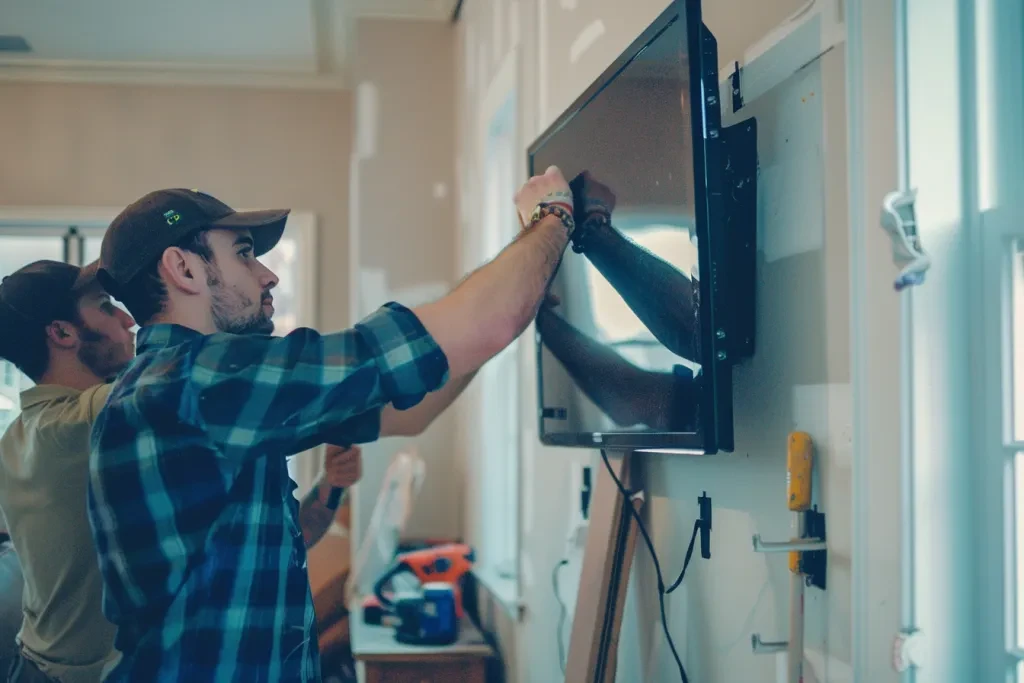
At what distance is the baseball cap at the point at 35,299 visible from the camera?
2088 millimetres

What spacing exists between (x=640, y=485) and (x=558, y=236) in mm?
623

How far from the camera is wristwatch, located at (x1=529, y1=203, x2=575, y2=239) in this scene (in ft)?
4.89

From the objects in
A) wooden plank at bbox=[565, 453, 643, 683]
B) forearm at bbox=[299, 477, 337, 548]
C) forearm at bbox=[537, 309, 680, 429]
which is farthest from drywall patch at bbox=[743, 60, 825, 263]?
forearm at bbox=[299, 477, 337, 548]

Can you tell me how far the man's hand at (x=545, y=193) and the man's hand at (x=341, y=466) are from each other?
29.7 inches

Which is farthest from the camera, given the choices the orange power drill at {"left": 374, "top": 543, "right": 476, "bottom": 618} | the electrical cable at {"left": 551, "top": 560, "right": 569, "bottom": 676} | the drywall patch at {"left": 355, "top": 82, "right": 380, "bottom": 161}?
the drywall patch at {"left": 355, "top": 82, "right": 380, "bottom": 161}

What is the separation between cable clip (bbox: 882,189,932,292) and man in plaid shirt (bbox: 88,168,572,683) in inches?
18.9

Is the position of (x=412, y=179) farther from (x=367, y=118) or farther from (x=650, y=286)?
(x=650, y=286)

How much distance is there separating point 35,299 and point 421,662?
167 centimetres

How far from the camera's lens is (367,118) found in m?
4.78

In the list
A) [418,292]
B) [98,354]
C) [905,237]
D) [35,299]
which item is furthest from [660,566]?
[418,292]

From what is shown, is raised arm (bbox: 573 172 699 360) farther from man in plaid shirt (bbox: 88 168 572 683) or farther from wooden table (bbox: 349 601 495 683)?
wooden table (bbox: 349 601 495 683)

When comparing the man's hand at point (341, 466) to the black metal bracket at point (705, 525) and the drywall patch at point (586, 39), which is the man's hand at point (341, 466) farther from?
the drywall patch at point (586, 39)

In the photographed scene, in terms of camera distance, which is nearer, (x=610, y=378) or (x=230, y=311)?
(x=230, y=311)

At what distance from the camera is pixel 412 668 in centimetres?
312
